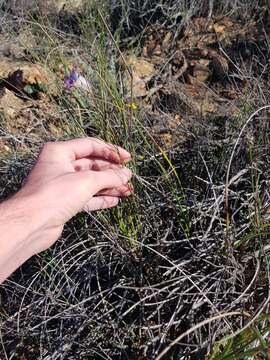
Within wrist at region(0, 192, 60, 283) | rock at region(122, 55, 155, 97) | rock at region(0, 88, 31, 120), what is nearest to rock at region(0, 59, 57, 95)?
rock at region(0, 88, 31, 120)

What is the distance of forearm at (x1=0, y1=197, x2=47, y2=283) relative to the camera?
112 centimetres

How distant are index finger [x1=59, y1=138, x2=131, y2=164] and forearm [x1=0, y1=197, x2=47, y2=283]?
233mm

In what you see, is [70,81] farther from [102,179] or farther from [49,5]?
[49,5]

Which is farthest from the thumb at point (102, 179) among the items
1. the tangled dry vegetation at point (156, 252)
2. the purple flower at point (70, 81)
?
the purple flower at point (70, 81)

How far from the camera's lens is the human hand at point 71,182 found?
1168 millimetres

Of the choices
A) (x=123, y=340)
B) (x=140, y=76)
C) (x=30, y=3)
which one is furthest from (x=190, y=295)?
(x=30, y=3)

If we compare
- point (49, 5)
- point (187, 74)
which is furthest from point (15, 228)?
point (49, 5)

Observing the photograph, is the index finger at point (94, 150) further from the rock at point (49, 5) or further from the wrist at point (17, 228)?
the rock at point (49, 5)

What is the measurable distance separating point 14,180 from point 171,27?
1554mm

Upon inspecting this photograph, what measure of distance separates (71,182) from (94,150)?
203 mm

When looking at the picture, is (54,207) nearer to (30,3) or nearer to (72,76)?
(72,76)

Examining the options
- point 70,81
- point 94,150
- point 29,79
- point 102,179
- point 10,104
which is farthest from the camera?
point 29,79

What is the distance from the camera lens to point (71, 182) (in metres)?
1.19

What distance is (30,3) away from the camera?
3094 millimetres
